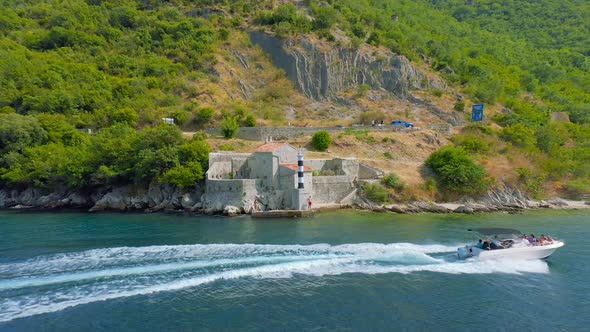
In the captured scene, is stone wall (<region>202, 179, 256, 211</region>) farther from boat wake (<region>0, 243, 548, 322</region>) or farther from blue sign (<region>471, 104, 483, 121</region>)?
blue sign (<region>471, 104, 483, 121</region>)

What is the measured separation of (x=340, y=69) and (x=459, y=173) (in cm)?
3066

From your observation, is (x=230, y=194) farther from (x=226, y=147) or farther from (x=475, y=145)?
(x=475, y=145)

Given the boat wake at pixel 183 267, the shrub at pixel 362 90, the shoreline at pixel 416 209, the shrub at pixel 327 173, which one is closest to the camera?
the boat wake at pixel 183 267

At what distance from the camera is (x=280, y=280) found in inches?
750

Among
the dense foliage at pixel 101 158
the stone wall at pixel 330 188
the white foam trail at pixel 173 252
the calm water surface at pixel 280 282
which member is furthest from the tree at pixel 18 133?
the stone wall at pixel 330 188

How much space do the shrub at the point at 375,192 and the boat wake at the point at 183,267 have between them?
14644 millimetres

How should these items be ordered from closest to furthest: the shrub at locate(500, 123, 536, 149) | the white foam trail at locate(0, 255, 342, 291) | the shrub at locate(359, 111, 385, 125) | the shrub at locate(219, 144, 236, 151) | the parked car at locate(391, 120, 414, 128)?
1. the white foam trail at locate(0, 255, 342, 291)
2. the shrub at locate(219, 144, 236, 151)
3. the shrub at locate(500, 123, 536, 149)
4. the parked car at locate(391, 120, 414, 128)
5. the shrub at locate(359, 111, 385, 125)

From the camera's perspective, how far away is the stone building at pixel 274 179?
36.7 meters

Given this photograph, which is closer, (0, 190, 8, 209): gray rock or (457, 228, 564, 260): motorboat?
(457, 228, 564, 260): motorboat

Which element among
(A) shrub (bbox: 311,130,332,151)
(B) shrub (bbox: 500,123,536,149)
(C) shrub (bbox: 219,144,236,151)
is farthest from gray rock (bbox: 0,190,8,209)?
(B) shrub (bbox: 500,123,536,149)

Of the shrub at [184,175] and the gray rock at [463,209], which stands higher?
the shrub at [184,175]

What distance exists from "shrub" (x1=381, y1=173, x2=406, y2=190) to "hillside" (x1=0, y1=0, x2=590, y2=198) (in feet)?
3.67

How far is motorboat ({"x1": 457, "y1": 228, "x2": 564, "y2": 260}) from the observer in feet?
72.0

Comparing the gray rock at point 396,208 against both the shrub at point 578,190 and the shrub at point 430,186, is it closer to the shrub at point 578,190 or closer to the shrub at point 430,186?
the shrub at point 430,186
